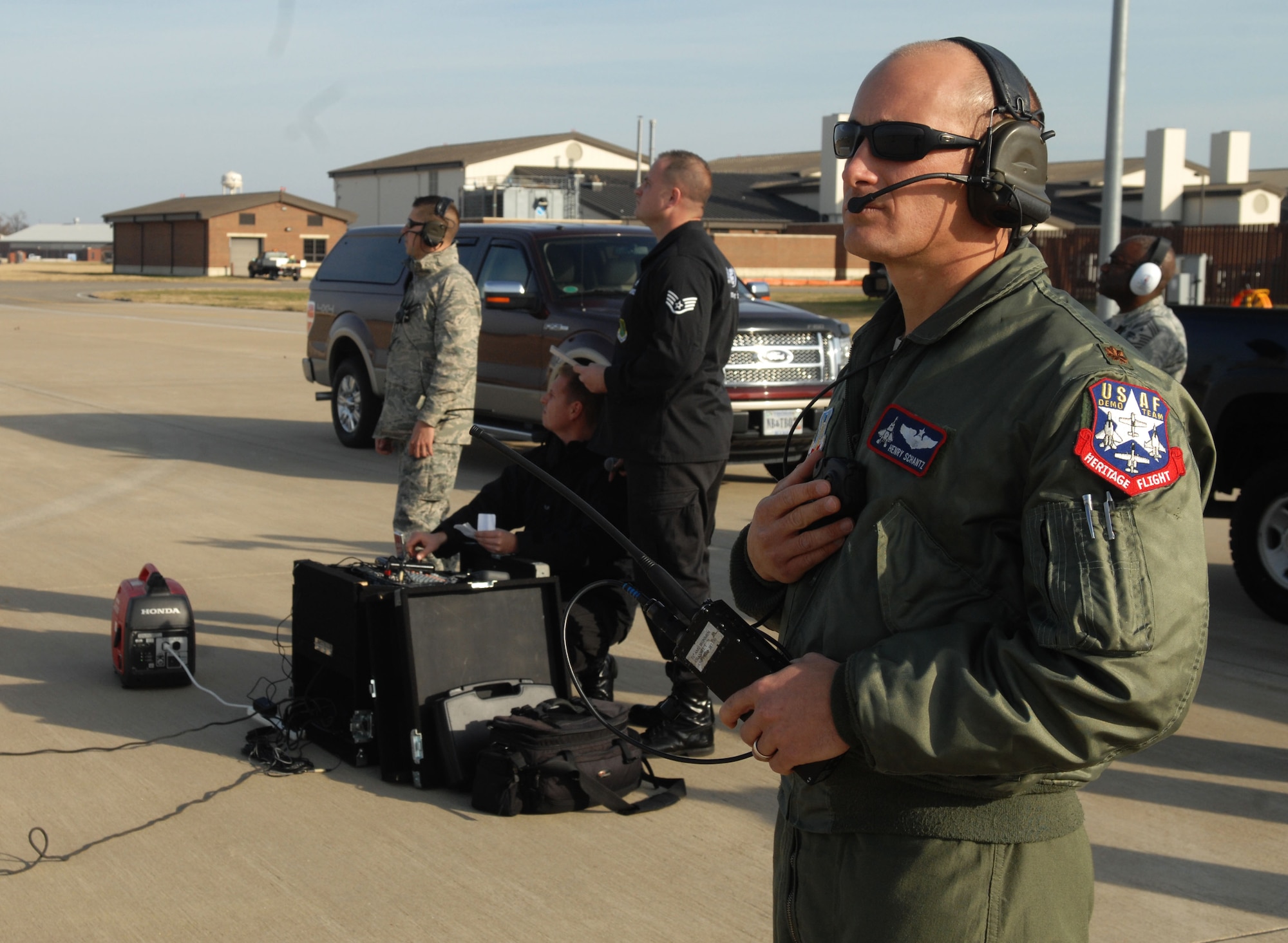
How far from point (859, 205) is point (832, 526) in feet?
1.46

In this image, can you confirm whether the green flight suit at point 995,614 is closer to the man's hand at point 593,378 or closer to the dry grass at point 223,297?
the man's hand at point 593,378

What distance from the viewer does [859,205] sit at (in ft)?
6.08

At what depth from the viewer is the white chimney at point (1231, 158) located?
206 ft

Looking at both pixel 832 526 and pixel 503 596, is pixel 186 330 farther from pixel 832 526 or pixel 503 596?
pixel 832 526

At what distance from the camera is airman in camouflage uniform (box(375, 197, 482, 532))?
664 cm

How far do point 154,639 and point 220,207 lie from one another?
259 feet

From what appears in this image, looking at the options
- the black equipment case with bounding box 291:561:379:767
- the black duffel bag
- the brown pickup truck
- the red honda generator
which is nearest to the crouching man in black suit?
the black equipment case with bounding box 291:561:379:767

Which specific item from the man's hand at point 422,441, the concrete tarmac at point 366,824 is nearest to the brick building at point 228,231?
the concrete tarmac at point 366,824

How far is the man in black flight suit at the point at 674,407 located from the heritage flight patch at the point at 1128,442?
3.46m

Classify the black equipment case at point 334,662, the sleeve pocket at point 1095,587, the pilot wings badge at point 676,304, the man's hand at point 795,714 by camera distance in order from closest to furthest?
the sleeve pocket at point 1095,587
the man's hand at point 795,714
the black equipment case at point 334,662
the pilot wings badge at point 676,304

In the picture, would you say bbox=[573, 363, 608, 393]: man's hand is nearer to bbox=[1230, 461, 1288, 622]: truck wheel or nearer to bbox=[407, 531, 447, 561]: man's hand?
bbox=[407, 531, 447, 561]: man's hand

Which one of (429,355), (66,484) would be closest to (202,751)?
(429,355)

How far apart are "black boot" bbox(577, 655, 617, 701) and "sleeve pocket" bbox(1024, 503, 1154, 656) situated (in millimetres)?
3947

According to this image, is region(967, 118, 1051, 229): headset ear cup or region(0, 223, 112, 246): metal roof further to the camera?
region(0, 223, 112, 246): metal roof
